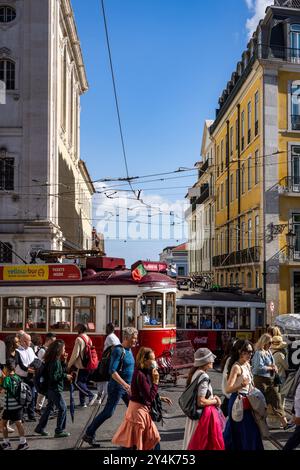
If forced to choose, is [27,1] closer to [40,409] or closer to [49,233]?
[49,233]

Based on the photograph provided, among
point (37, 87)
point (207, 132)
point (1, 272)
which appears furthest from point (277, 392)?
point (207, 132)

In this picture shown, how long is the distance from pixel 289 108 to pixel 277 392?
84.4ft

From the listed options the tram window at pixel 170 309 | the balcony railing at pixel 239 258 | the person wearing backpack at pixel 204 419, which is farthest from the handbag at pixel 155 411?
the balcony railing at pixel 239 258

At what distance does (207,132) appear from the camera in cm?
5734

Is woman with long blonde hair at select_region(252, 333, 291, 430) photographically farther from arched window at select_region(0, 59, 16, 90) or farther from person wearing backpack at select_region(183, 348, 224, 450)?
arched window at select_region(0, 59, 16, 90)

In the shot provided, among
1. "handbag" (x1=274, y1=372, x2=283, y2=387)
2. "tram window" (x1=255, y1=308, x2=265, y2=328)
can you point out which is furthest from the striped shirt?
"tram window" (x1=255, y1=308, x2=265, y2=328)

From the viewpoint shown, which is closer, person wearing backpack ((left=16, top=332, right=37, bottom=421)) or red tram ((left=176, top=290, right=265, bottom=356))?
person wearing backpack ((left=16, top=332, right=37, bottom=421))

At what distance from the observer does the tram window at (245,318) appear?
2509cm

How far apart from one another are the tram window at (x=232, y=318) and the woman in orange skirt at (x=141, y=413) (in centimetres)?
1763

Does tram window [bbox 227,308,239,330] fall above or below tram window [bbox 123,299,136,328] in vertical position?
below

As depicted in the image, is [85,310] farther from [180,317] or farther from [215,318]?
[215,318]

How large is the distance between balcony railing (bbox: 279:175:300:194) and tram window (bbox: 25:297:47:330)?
1919 cm

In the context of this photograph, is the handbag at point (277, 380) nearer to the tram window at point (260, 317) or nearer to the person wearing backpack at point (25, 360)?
the person wearing backpack at point (25, 360)

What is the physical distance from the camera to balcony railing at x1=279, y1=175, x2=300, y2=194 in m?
33.2
